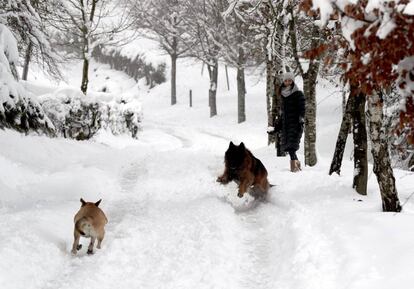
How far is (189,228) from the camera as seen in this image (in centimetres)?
733

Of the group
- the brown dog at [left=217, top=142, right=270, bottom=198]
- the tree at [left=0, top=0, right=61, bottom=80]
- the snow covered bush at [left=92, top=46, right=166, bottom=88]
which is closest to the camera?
the brown dog at [left=217, top=142, right=270, bottom=198]

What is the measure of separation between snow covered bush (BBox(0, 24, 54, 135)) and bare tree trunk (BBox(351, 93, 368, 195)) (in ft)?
26.3

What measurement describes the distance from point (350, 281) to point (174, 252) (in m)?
2.58

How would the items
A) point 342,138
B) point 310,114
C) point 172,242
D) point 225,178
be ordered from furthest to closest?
point 310,114 < point 342,138 < point 225,178 < point 172,242

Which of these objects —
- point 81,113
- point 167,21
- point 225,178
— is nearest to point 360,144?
point 225,178

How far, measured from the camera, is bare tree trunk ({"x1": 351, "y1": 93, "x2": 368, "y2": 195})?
8.37 m

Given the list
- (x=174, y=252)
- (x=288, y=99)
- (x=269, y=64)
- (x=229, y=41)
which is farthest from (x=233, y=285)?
(x=229, y=41)

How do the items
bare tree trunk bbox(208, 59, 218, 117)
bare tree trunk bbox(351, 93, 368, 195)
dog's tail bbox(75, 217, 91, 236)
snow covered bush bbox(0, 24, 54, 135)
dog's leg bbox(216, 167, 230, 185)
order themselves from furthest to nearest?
bare tree trunk bbox(208, 59, 218, 117), snow covered bush bbox(0, 24, 54, 135), dog's leg bbox(216, 167, 230, 185), bare tree trunk bbox(351, 93, 368, 195), dog's tail bbox(75, 217, 91, 236)

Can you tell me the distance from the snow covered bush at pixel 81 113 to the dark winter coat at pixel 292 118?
385 inches

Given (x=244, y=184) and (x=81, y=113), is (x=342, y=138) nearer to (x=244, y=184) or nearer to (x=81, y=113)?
(x=244, y=184)

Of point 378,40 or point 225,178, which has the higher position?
point 378,40

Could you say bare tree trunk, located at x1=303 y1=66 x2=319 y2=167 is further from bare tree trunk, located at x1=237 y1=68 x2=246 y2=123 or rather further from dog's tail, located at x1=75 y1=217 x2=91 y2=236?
bare tree trunk, located at x1=237 y1=68 x2=246 y2=123

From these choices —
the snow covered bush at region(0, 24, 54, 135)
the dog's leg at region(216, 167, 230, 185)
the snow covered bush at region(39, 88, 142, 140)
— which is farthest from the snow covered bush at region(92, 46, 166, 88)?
the dog's leg at region(216, 167, 230, 185)

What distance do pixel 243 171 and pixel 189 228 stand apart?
200 centimetres
